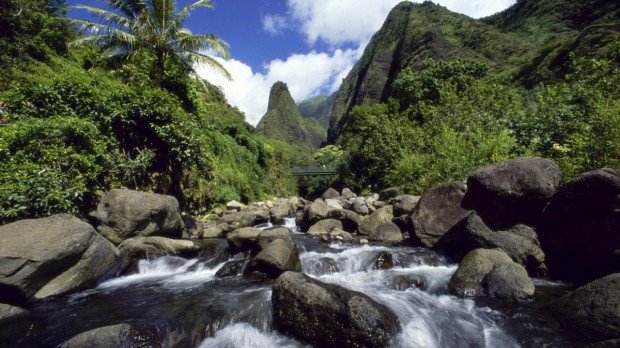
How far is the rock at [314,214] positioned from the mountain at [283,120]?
451ft

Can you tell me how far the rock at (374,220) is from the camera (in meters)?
13.1

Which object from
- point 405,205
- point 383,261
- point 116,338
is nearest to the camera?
point 116,338

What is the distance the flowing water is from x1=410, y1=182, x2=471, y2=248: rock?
1.68m

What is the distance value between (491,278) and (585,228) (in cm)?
262

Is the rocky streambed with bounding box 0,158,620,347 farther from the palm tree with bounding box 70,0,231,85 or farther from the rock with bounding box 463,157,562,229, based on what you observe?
the palm tree with bounding box 70,0,231,85

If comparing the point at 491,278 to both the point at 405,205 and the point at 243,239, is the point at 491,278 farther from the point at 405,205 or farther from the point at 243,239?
the point at 405,205

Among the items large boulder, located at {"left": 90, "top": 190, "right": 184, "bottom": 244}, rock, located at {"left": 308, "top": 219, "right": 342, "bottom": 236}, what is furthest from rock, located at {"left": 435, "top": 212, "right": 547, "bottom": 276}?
large boulder, located at {"left": 90, "top": 190, "right": 184, "bottom": 244}

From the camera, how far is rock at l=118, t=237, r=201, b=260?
897cm

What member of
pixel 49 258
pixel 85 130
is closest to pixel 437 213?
pixel 49 258

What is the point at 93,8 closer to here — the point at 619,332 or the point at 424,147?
the point at 424,147

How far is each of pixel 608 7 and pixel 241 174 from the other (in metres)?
52.0

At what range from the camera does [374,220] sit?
13430mm

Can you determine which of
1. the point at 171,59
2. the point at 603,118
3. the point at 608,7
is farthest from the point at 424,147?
the point at 608,7

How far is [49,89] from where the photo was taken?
1023cm
